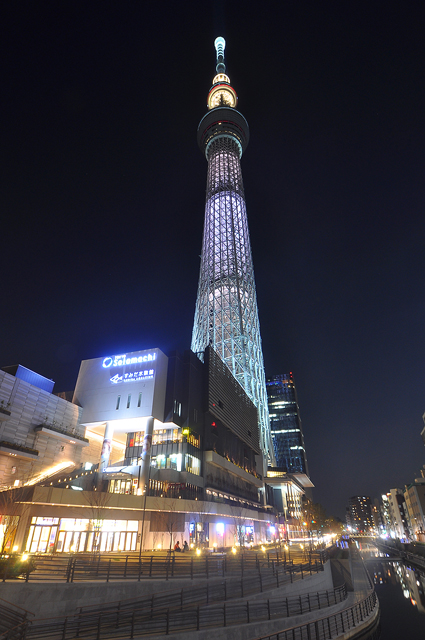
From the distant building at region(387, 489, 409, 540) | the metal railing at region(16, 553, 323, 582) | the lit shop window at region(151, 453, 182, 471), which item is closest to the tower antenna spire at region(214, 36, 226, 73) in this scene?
the lit shop window at region(151, 453, 182, 471)

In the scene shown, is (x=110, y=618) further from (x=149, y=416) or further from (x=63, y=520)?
(x=149, y=416)

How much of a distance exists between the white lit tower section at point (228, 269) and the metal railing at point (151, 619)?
58.4 m

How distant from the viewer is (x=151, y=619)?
13844 millimetres

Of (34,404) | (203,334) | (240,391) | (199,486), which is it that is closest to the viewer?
(34,404)

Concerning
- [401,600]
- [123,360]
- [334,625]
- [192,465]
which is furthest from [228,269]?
[334,625]

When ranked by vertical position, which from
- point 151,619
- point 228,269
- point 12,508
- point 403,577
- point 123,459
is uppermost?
point 228,269

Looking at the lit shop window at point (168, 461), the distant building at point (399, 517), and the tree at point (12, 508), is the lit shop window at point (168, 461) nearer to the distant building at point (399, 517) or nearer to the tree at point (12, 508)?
the tree at point (12, 508)

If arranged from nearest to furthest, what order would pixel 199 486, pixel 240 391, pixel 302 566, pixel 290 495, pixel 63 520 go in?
pixel 302 566, pixel 63 520, pixel 199 486, pixel 240 391, pixel 290 495

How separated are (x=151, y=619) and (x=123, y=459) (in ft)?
→ 106

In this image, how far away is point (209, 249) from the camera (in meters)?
92.9

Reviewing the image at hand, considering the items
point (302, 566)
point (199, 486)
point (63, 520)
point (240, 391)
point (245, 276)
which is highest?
point (245, 276)

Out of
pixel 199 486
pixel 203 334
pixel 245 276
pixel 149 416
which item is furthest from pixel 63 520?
pixel 245 276

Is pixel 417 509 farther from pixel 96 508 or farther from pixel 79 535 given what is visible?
pixel 79 535

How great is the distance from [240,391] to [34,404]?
37185 mm
